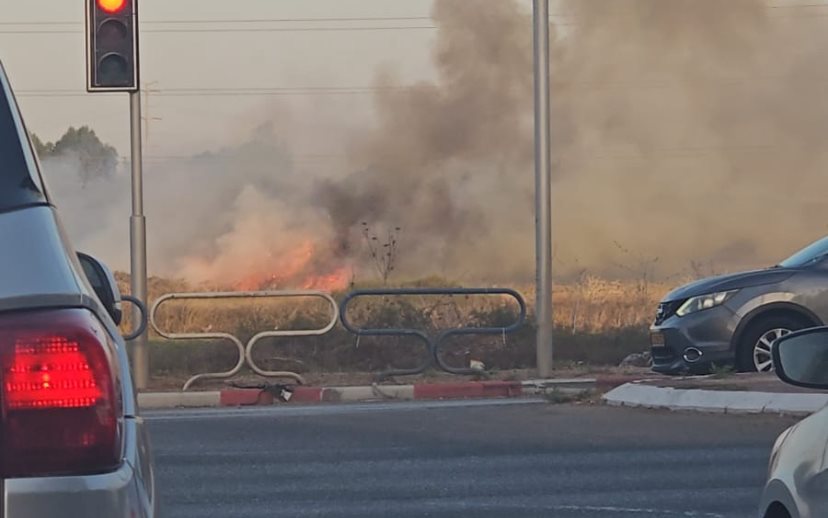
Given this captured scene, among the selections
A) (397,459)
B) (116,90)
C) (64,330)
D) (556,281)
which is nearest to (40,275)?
(64,330)

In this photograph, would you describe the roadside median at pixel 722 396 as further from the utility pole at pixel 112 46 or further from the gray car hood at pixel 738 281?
the utility pole at pixel 112 46

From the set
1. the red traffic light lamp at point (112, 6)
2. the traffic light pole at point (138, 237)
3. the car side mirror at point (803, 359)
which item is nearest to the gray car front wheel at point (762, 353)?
the traffic light pole at point (138, 237)

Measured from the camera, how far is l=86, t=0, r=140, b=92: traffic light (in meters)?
12.3

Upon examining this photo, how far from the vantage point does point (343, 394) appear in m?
12.5

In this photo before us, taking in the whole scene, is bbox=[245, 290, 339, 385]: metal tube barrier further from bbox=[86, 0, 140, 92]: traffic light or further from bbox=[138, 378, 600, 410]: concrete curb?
bbox=[86, 0, 140, 92]: traffic light

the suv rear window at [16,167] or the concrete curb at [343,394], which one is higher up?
the suv rear window at [16,167]

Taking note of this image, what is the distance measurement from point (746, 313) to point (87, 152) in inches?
1034

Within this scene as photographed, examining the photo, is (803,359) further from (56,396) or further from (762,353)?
(762,353)

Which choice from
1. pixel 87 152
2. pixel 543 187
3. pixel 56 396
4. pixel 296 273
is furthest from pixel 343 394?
pixel 87 152

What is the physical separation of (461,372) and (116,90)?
4114 mm

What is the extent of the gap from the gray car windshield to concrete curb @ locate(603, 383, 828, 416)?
2064mm

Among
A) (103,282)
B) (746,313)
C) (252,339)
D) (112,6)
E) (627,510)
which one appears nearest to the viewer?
(103,282)

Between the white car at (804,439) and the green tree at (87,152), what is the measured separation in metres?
31.7

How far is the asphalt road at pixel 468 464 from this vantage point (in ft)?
22.4
